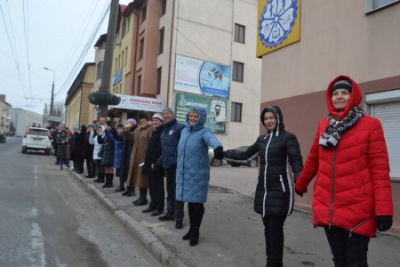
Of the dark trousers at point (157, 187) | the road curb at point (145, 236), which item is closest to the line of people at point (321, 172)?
the dark trousers at point (157, 187)

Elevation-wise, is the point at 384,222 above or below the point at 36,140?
below

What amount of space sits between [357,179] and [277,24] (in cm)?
735

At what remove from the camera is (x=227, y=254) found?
4.74 meters

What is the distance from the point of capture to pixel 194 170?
519 cm

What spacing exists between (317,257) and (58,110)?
296 feet

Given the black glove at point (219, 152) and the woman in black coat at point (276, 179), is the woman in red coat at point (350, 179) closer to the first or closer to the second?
the woman in black coat at point (276, 179)

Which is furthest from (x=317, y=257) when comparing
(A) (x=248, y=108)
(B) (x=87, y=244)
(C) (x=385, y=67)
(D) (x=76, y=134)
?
(A) (x=248, y=108)

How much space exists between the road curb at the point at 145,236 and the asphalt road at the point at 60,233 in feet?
0.29

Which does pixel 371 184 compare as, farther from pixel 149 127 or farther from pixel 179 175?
pixel 149 127

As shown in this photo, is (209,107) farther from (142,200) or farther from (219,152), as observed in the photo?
(219,152)

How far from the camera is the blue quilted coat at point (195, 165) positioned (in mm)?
5133

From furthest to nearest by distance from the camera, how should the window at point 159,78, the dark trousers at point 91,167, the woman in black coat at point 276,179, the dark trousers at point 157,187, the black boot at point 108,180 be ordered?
the window at point 159,78, the dark trousers at point 91,167, the black boot at point 108,180, the dark trousers at point 157,187, the woman in black coat at point 276,179

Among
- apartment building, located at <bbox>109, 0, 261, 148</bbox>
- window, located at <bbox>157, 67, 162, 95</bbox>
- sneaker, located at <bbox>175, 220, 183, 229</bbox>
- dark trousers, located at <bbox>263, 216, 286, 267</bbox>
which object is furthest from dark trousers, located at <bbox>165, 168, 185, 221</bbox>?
window, located at <bbox>157, 67, 162, 95</bbox>

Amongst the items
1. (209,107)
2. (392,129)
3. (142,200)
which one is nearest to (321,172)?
(392,129)
